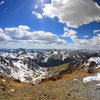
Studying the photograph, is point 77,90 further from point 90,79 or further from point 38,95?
point 90,79

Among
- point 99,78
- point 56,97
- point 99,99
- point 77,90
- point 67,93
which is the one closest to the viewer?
point 99,99

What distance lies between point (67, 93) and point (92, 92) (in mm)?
3772

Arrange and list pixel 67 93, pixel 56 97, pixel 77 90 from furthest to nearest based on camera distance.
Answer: pixel 77 90, pixel 67 93, pixel 56 97

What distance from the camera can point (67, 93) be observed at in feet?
100

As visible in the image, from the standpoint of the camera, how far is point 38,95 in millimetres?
29844

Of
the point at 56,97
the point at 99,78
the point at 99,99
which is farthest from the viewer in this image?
the point at 99,78

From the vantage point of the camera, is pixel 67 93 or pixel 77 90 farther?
pixel 77 90

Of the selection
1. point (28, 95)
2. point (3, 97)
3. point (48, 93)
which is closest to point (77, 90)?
point (48, 93)

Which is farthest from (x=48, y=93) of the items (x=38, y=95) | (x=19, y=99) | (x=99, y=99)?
(x=99, y=99)

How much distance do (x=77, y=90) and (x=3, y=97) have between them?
1160cm

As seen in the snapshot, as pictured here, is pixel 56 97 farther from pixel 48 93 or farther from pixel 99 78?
pixel 99 78

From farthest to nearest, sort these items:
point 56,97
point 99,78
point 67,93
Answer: point 99,78
point 67,93
point 56,97

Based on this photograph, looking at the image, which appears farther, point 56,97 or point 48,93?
point 48,93

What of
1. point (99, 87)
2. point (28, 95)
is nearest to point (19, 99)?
point (28, 95)
